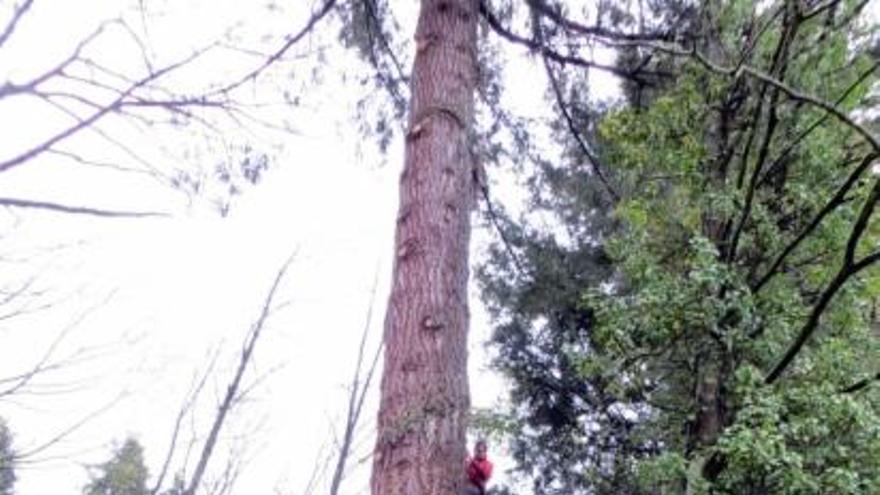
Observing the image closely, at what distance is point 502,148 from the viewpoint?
5.89m

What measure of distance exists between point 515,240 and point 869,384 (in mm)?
2703

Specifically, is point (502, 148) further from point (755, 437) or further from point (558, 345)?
point (558, 345)

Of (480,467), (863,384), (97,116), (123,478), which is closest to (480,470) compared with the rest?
(480,467)

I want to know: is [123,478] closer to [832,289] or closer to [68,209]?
[832,289]

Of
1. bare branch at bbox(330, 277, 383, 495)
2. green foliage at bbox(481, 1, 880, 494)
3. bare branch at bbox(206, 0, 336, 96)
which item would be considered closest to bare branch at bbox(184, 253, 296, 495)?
bare branch at bbox(330, 277, 383, 495)

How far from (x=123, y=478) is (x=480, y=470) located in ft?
54.5

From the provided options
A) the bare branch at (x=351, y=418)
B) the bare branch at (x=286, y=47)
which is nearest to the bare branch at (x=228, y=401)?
the bare branch at (x=351, y=418)

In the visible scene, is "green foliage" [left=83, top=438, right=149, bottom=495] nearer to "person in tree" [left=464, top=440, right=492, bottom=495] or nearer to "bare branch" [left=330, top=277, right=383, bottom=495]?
"bare branch" [left=330, top=277, right=383, bottom=495]

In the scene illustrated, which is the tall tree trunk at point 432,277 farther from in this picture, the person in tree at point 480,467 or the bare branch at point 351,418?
the bare branch at point 351,418

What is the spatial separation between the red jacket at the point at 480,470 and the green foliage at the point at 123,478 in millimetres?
15668

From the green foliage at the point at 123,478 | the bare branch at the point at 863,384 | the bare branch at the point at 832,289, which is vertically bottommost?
the bare branch at the point at 863,384

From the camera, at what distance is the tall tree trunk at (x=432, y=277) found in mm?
2846

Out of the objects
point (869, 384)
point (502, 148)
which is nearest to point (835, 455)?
point (869, 384)

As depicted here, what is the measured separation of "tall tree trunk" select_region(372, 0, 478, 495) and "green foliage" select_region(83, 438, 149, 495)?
17.7m
